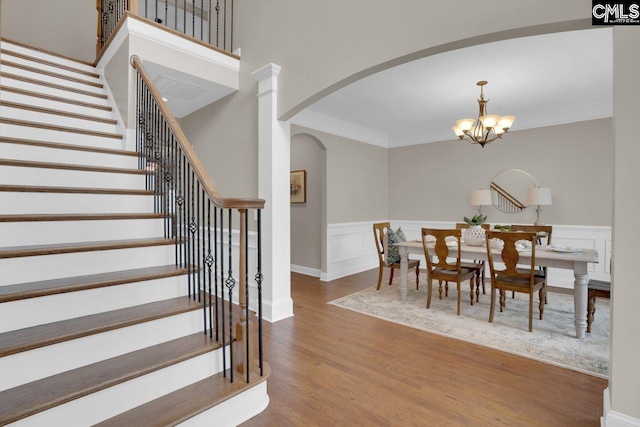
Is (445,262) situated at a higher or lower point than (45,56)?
lower

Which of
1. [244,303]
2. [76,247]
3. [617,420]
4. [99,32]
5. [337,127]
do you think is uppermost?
[99,32]

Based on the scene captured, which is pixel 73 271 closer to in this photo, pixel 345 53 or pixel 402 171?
pixel 345 53

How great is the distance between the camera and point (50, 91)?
3377 millimetres

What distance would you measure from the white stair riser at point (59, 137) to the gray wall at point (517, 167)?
5037mm

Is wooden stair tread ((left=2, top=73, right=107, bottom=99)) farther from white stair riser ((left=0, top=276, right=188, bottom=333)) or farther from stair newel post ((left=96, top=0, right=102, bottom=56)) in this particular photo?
white stair riser ((left=0, top=276, right=188, bottom=333))

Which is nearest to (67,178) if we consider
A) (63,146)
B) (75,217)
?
(63,146)

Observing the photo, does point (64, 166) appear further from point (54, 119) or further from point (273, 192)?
point (273, 192)

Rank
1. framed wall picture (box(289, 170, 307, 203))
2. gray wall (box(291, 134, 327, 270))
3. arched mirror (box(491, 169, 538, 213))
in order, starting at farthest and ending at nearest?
framed wall picture (box(289, 170, 307, 203))
gray wall (box(291, 134, 327, 270))
arched mirror (box(491, 169, 538, 213))

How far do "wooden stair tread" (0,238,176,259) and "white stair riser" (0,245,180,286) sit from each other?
27 mm

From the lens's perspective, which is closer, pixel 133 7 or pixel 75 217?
pixel 75 217

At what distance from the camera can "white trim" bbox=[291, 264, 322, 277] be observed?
5641 millimetres

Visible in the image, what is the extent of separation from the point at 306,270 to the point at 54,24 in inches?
217

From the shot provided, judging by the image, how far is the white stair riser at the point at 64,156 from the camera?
8.43 ft

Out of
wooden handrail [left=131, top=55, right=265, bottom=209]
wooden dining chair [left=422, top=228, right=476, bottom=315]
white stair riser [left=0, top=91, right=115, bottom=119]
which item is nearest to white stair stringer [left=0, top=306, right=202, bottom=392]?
wooden handrail [left=131, top=55, right=265, bottom=209]
